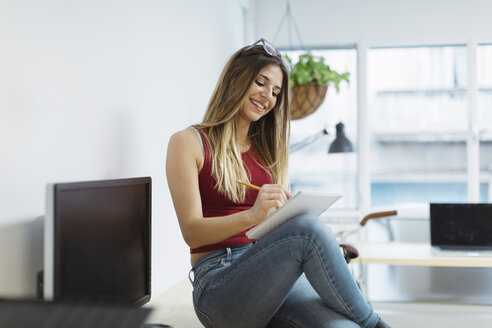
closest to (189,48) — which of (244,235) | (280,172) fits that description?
(280,172)

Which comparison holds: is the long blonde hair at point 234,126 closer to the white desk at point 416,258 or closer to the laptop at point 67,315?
the white desk at point 416,258

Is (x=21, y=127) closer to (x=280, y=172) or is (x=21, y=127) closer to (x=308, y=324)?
(x=308, y=324)

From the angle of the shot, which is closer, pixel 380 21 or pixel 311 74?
pixel 311 74

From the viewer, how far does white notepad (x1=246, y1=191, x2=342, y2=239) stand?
1.43 metres

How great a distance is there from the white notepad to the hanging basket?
1.76 meters

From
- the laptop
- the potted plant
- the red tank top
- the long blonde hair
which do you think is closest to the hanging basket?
the potted plant

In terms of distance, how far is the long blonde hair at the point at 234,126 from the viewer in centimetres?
183

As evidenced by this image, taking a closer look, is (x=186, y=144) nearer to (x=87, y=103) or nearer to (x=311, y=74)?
(x=87, y=103)

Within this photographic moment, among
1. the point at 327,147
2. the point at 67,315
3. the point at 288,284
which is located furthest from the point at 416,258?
the point at 67,315

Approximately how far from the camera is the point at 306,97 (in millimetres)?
3334

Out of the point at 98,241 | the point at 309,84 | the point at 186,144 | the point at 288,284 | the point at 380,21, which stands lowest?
the point at 288,284

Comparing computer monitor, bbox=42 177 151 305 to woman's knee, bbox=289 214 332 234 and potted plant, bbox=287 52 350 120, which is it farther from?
potted plant, bbox=287 52 350 120

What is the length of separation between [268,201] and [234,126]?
50 centimetres

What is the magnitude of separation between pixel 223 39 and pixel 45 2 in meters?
2.20
